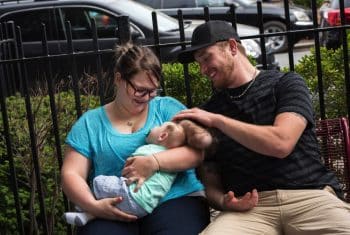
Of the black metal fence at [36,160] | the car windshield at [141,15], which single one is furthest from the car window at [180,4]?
the black metal fence at [36,160]

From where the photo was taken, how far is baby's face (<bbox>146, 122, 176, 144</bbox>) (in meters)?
3.20

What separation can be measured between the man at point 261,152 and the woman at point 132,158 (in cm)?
12

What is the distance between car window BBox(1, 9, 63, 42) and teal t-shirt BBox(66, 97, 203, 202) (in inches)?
237

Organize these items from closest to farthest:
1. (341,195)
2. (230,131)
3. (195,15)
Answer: (230,131) → (341,195) → (195,15)

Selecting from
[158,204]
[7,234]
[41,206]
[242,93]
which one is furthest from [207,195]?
[7,234]

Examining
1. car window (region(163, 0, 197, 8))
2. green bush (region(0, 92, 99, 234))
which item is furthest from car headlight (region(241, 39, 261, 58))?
car window (region(163, 0, 197, 8))

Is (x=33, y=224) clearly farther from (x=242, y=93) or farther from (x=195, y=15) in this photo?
(x=195, y=15)

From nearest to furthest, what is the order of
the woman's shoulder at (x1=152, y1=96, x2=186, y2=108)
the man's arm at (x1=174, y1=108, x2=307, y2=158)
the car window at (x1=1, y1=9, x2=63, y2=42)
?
the man's arm at (x1=174, y1=108, x2=307, y2=158), the woman's shoulder at (x1=152, y1=96, x2=186, y2=108), the car window at (x1=1, y1=9, x2=63, y2=42)

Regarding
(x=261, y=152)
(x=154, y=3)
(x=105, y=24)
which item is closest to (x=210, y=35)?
(x=261, y=152)

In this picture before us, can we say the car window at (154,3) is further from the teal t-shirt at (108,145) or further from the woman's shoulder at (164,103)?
the teal t-shirt at (108,145)

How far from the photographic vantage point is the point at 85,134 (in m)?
3.36

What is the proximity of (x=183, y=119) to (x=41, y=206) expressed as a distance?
1.31m

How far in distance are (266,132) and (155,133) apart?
1.70ft

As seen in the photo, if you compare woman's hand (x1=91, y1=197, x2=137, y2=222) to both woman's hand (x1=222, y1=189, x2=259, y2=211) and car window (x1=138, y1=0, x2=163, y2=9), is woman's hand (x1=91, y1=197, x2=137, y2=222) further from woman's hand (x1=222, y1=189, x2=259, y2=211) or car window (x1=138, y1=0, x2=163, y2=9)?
car window (x1=138, y1=0, x2=163, y2=9)
